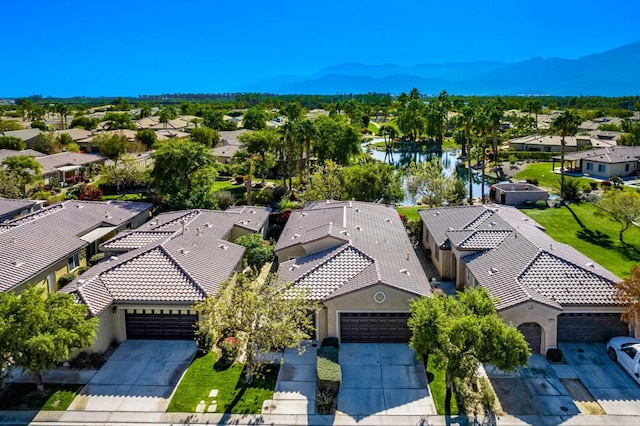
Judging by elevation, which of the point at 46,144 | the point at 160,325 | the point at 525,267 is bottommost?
the point at 160,325

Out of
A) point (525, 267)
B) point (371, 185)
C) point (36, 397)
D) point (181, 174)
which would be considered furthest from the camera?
point (181, 174)

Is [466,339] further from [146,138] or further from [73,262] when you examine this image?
[146,138]

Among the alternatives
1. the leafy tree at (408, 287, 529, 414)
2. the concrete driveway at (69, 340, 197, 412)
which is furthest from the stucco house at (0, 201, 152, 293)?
the leafy tree at (408, 287, 529, 414)

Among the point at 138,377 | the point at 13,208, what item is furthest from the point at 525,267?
the point at 13,208

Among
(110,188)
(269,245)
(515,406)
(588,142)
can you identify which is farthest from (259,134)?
(588,142)

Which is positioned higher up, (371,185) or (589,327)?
(371,185)

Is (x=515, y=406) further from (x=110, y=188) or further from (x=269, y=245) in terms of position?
(x=110, y=188)

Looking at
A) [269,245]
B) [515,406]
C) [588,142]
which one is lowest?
[515,406]

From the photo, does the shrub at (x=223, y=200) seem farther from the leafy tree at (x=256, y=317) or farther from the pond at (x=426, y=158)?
the pond at (x=426, y=158)
